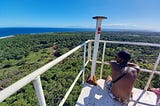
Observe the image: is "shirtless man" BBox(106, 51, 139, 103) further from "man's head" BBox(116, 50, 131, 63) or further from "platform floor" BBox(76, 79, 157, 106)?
"platform floor" BBox(76, 79, 157, 106)

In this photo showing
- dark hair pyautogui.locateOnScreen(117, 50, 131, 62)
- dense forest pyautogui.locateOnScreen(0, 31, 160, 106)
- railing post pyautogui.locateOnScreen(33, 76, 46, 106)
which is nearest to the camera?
railing post pyautogui.locateOnScreen(33, 76, 46, 106)

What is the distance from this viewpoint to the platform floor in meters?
1.62

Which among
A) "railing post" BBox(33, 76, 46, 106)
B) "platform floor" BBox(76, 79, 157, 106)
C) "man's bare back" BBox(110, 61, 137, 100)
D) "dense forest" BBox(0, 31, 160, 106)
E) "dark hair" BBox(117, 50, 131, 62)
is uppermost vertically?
"dark hair" BBox(117, 50, 131, 62)

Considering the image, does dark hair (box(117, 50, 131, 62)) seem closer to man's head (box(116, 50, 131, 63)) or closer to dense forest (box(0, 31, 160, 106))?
man's head (box(116, 50, 131, 63))

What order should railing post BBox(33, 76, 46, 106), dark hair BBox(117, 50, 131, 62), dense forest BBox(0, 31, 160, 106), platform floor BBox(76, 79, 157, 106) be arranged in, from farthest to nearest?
dense forest BBox(0, 31, 160, 106), platform floor BBox(76, 79, 157, 106), dark hair BBox(117, 50, 131, 62), railing post BBox(33, 76, 46, 106)

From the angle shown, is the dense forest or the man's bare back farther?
the dense forest

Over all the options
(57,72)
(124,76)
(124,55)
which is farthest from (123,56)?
(57,72)

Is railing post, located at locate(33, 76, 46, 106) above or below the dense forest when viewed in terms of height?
above

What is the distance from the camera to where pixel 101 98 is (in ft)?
5.62

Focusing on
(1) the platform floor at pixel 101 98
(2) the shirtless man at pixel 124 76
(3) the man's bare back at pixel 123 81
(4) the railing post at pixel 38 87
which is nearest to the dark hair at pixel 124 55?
(2) the shirtless man at pixel 124 76

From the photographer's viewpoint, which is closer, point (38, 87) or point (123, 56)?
point (38, 87)

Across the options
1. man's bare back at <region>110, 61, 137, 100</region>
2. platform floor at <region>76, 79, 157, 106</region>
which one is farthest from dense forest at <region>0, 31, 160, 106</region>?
man's bare back at <region>110, 61, 137, 100</region>

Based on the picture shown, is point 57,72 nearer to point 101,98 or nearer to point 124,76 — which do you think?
point 101,98

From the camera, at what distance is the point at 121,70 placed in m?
1.33
